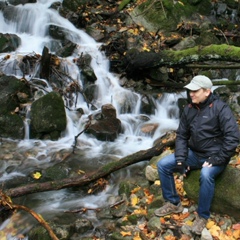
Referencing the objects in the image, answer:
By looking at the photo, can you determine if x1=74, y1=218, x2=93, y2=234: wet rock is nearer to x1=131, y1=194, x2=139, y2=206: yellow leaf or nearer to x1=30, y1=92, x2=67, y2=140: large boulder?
x1=131, y1=194, x2=139, y2=206: yellow leaf

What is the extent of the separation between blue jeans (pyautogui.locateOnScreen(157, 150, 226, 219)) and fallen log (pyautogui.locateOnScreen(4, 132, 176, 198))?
1935 millimetres

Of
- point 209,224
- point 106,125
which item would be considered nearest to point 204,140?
point 209,224

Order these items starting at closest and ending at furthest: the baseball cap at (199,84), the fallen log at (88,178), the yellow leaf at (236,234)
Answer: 1. the baseball cap at (199,84)
2. the yellow leaf at (236,234)
3. the fallen log at (88,178)

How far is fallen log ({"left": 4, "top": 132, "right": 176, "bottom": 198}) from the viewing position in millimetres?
6211

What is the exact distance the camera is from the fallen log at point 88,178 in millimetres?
6211


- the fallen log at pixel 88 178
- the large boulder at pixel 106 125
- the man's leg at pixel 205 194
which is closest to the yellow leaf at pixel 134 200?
the fallen log at pixel 88 178

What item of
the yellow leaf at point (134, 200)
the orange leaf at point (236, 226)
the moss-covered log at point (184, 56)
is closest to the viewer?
the orange leaf at point (236, 226)

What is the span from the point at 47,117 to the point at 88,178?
10.5 ft

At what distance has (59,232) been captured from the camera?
17.2ft

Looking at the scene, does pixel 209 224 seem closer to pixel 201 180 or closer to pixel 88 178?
pixel 201 180

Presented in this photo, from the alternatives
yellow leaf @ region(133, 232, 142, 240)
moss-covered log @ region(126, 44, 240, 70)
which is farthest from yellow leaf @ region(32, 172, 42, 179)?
moss-covered log @ region(126, 44, 240, 70)

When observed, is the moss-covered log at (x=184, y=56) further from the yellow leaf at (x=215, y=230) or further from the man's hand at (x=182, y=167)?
the yellow leaf at (x=215, y=230)

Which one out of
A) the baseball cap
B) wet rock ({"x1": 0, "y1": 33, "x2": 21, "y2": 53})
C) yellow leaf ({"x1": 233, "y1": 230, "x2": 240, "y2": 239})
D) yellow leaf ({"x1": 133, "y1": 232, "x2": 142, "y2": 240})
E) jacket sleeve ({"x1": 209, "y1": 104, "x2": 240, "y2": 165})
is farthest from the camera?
wet rock ({"x1": 0, "y1": 33, "x2": 21, "y2": 53})

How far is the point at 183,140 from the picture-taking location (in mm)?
4852
